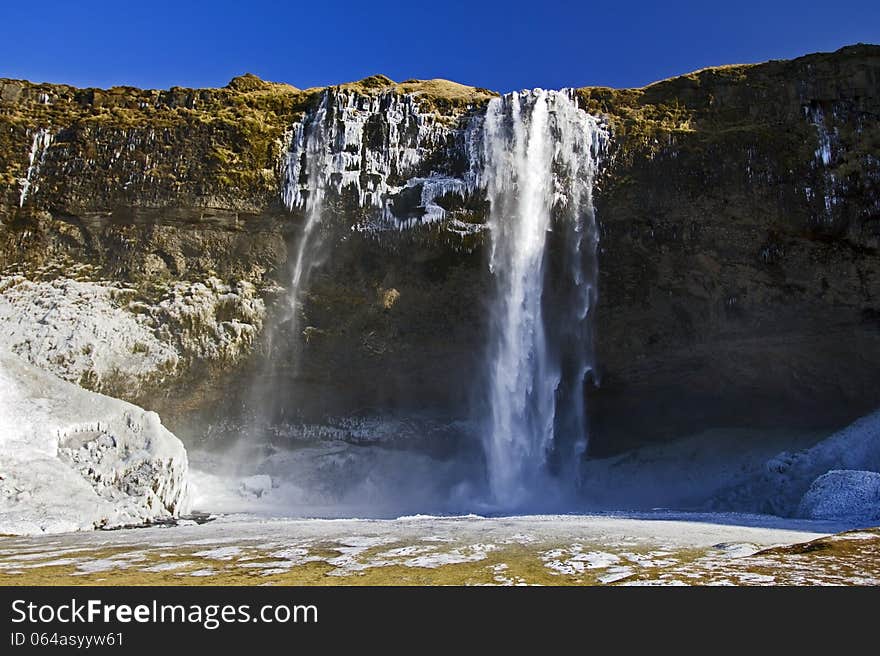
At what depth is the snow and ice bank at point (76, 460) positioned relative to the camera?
19.2 meters

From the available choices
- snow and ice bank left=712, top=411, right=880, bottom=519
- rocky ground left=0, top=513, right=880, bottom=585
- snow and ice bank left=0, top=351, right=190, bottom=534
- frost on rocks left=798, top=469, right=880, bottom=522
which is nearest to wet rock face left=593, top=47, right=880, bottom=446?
snow and ice bank left=712, top=411, right=880, bottom=519

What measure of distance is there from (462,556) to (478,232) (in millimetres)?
21068

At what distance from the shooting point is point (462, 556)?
11.4 m

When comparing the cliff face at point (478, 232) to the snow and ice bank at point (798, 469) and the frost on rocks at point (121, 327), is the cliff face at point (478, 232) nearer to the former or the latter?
the frost on rocks at point (121, 327)

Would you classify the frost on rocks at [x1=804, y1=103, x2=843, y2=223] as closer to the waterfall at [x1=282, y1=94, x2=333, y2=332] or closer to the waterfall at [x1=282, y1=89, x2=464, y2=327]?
the waterfall at [x1=282, y1=89, x2=464, y2=327]

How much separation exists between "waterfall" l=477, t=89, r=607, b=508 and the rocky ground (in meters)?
14.4

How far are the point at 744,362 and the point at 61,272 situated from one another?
29.8 metres

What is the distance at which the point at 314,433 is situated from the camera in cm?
3375

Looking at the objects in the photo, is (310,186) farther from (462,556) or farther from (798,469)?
(462,556)

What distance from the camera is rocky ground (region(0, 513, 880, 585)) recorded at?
30.3 ft

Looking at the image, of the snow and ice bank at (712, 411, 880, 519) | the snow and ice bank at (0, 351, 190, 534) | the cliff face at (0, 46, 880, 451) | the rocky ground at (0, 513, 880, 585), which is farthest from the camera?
the cliff face at (0, 46, 880, 451)

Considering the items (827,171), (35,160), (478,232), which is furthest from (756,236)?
(35,160)
